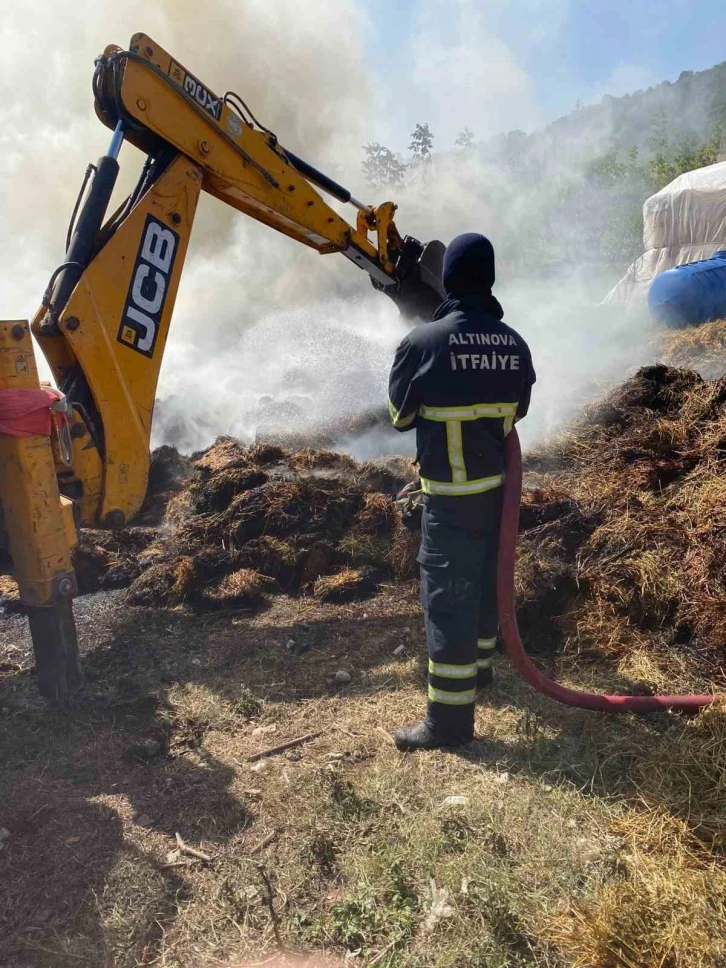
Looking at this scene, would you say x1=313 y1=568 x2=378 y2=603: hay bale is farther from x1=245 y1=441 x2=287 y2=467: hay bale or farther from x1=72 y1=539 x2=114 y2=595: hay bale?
x1=72 y1=539 x2=114 y2=595: hay bale

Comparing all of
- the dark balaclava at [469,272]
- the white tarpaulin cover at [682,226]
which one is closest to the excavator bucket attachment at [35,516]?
the dark balaclava at [469,272]

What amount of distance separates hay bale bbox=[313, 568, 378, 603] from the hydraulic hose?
204 cm

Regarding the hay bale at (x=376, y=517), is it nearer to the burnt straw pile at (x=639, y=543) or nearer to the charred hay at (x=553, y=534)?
the charred hay at (x=553, y=534)

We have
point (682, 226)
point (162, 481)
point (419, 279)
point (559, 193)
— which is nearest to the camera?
point (419, 279)

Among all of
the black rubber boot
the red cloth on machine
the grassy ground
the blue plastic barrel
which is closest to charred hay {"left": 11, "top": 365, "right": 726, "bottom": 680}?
the grassy ground

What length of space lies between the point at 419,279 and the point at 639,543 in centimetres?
304

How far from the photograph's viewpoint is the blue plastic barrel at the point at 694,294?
12.2m

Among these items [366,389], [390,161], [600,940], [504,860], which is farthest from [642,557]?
[390,161]

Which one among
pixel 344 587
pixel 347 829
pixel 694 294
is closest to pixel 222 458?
pixel 344 587

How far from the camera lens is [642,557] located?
429 cm

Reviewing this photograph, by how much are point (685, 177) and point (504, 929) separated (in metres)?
19.0

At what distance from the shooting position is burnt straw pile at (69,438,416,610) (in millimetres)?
5371

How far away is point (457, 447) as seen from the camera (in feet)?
10.8

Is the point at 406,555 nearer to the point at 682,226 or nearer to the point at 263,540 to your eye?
the point at 263,540
